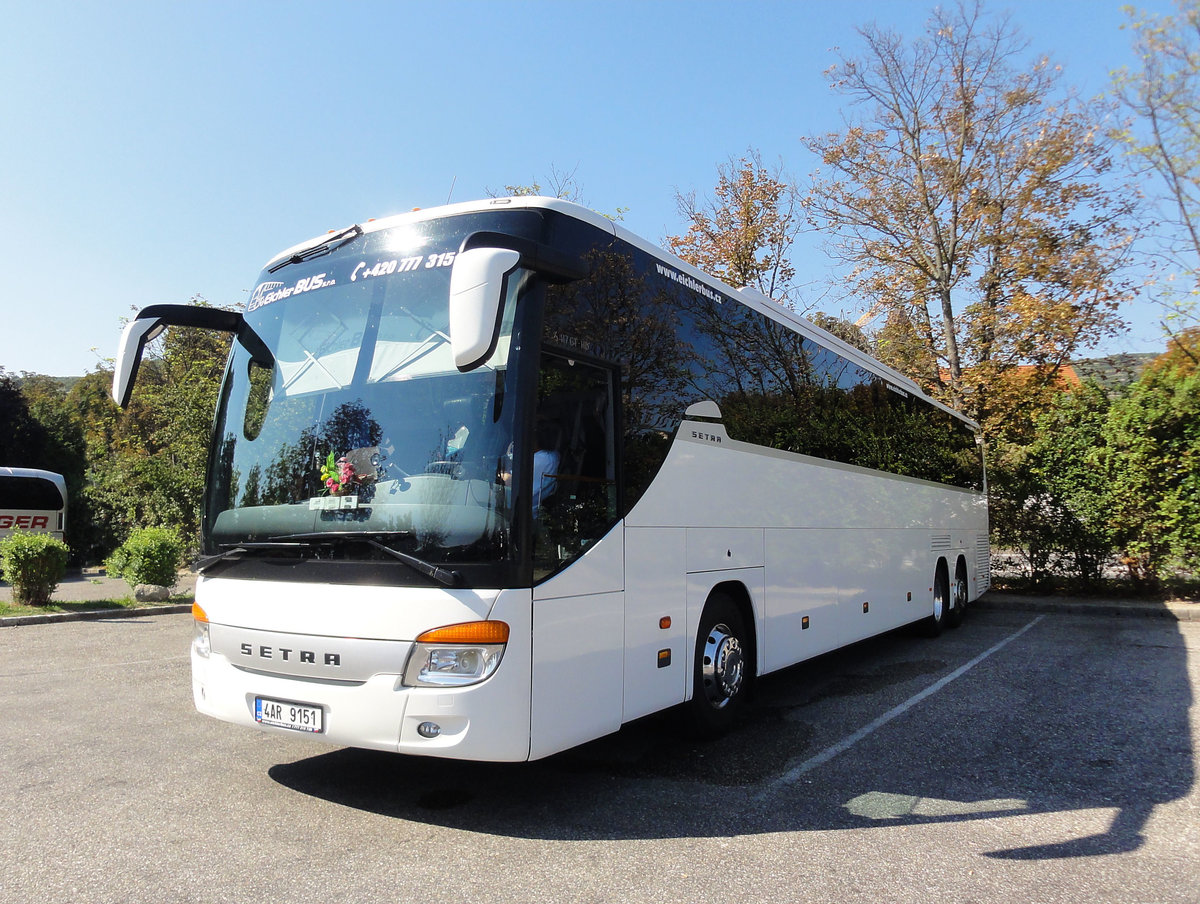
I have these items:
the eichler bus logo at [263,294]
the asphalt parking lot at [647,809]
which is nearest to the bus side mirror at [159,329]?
the eichler bus logo at [263,294]

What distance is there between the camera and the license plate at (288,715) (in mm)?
4316

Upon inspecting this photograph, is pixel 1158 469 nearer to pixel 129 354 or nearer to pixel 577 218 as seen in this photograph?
pixel 577 218

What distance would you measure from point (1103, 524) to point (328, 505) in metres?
15.9

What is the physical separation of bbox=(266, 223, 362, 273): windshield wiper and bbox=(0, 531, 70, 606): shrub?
12.4 meters

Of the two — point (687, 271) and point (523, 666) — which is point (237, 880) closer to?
point (523, 666)

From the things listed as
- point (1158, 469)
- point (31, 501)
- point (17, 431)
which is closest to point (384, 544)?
point (1158, 469)

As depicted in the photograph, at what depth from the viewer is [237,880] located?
3.69 metres

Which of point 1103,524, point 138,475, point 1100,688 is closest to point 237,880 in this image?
point 1100,688

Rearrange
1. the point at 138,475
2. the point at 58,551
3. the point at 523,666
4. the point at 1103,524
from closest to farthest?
the point at 523,666 → the point at 58,551 → the point at 1103,524 → the point at 138,475

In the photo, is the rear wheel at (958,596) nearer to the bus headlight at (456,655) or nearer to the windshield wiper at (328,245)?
the bus headlight at (456,655)

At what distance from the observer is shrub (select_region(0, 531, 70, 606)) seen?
1440cm

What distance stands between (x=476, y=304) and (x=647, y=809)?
3.04 meters

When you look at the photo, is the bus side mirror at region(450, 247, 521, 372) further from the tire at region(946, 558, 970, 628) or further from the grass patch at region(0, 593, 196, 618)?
the grass patch at region(0, 593, 196, 618)

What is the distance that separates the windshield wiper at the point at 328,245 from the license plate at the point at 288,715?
273 centimetres
